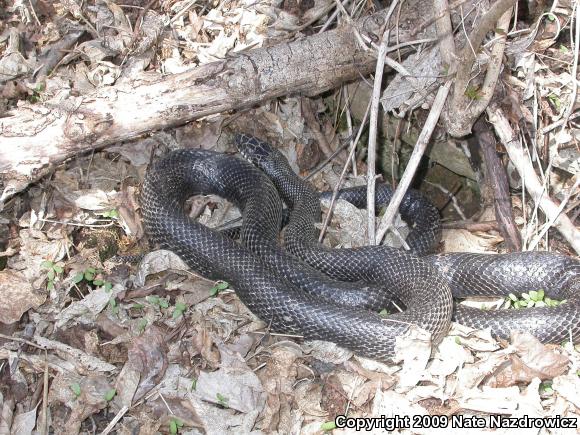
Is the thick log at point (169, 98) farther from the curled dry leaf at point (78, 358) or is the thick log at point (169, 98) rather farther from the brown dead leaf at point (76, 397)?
the brown dead leaf at point (76, 397)

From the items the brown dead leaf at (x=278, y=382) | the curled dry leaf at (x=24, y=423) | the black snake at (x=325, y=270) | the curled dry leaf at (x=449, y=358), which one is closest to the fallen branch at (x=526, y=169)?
the black snake at (x=325, y=270)

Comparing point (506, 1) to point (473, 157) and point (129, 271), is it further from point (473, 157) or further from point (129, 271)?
point (129, 271)

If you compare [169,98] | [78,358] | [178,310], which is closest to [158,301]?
[178,310]

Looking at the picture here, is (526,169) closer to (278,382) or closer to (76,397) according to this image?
(278,382)

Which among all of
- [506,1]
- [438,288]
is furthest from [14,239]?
[506,1]

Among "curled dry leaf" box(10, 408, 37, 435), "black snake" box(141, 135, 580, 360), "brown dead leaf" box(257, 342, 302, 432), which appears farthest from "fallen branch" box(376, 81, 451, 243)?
"curled dry leaf" box(10, 408, 37, 435)

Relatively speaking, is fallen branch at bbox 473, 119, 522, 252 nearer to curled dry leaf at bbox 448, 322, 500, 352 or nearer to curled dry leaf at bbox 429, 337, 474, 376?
curled dry leaf at bbox 448, 322, 500, 352
